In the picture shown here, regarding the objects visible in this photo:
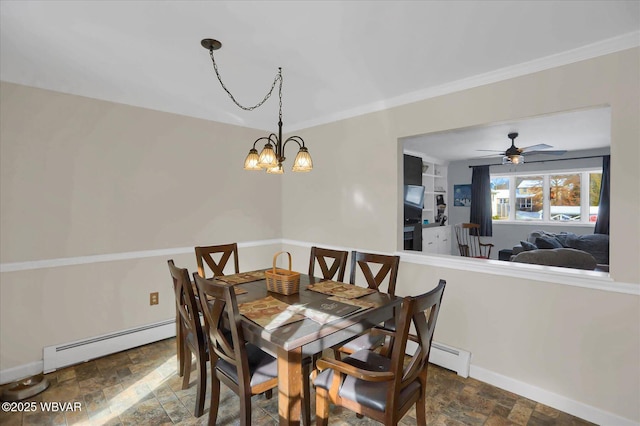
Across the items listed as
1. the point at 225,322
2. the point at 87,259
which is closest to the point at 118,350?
the point at 87,259

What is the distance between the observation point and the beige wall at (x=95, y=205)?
258 centimetres

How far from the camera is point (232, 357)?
1.75 metres

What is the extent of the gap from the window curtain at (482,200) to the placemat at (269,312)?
6318mm

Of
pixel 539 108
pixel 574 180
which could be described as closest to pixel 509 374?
pixel 539 108

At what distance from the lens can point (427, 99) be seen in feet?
9.39

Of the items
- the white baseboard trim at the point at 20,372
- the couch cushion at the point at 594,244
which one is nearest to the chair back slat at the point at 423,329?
the white baseboard trim at the point at 20,372

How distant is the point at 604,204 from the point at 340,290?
5990mm

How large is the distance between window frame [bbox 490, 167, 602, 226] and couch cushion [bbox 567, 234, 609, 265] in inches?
35.4

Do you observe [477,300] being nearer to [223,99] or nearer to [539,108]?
[539,108]

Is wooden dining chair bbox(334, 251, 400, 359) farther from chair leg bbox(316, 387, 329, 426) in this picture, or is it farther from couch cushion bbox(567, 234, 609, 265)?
couch cushion bbox(567, 234, 609, 265)

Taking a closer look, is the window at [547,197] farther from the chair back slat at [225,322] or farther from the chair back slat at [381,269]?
the chair back slat at [225,322]

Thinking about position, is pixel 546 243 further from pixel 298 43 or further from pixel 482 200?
pixel 298 43

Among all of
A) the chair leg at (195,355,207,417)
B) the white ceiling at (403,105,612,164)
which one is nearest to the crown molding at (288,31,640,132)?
the white ceiling at (403,105,612,164)

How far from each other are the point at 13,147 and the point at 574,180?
8.27m
